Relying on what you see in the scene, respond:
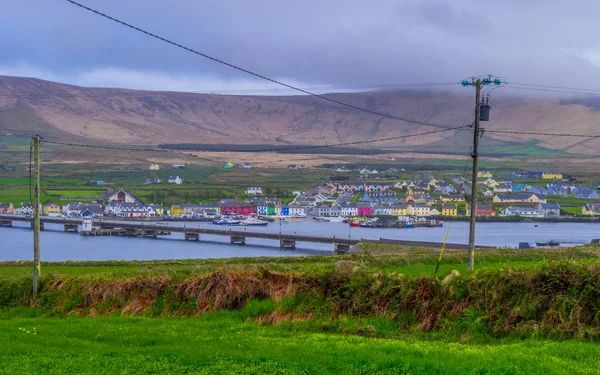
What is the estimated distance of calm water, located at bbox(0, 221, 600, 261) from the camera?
4791 cm

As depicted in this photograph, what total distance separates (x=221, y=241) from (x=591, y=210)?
144ft

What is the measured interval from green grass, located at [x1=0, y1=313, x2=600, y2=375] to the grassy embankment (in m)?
0.02

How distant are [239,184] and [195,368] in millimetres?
100198

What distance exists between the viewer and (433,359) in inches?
276

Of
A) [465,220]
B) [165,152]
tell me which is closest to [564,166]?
[465,220]

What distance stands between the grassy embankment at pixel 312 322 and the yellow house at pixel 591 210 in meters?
73.1

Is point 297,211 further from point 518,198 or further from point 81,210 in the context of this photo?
point 518,198

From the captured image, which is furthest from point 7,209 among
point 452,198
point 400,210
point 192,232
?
point 452,198

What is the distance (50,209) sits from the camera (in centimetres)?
7931

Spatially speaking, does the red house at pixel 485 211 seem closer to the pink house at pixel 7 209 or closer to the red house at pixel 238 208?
the red house at pixel 238 208

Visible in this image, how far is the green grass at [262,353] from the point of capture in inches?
268

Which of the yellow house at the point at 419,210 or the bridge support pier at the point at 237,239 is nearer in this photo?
the bridge support pier at the point at 237,239

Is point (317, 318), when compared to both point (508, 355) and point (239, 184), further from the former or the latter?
point (239, 184)

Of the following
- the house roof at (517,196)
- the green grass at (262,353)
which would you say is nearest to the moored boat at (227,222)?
the house roof at (517,196)
